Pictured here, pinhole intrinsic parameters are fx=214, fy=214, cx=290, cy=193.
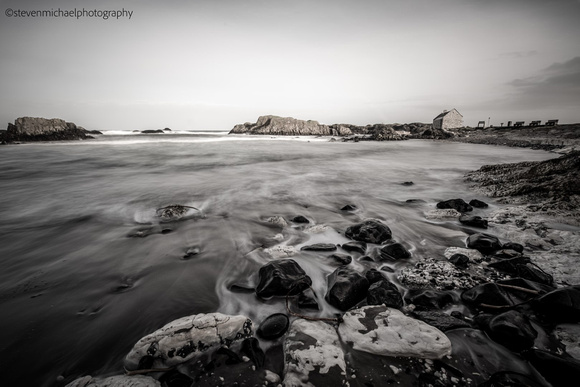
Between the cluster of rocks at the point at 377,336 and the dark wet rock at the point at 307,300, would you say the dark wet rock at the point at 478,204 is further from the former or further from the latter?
the dark wet rock at the point at 307,300

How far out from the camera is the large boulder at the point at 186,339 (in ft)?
5.28

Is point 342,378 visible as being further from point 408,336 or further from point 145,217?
point 145,217

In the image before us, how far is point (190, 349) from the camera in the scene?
5.44 ft

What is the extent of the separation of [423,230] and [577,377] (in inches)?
112

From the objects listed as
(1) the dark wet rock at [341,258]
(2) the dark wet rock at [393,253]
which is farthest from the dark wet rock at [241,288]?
(2) the dark wet rock at [393,253]

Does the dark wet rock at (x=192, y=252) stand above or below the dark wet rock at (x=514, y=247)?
below

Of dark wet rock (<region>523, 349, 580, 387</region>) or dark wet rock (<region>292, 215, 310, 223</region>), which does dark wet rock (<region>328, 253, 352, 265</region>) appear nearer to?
dark wet rock (<region>292, 215, 310, 223</region>)

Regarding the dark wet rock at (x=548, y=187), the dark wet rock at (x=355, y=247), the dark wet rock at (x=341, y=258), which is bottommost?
the dark wet rock at (x=341, y=258)

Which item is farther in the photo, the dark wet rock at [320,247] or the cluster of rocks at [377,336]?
the dark wet rock at [320,247]

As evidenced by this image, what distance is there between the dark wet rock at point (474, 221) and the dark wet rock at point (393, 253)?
1854mm

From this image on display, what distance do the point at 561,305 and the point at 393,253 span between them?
148 centimetres

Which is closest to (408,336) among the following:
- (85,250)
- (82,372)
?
(82,372)

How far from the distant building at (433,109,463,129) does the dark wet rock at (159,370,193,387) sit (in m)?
70.8

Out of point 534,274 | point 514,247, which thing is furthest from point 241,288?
point 514,247
